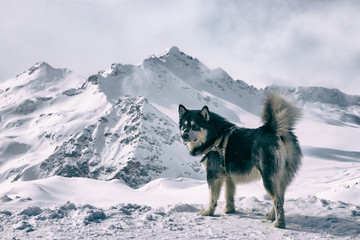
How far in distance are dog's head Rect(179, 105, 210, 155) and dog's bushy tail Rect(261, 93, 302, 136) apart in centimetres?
109

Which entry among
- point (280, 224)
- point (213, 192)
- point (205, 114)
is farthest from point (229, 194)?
point (205, 114)

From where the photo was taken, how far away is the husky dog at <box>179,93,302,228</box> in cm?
→ 566

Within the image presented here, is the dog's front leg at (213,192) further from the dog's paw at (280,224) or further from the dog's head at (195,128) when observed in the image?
the dog's paw at (280,224)

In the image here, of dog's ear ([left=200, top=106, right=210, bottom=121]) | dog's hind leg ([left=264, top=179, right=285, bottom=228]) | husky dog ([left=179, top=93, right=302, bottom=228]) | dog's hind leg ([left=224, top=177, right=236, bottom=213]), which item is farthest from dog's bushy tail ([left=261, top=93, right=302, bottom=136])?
dog's hind leg ([left=224, top=177, right=236, bottom=213])

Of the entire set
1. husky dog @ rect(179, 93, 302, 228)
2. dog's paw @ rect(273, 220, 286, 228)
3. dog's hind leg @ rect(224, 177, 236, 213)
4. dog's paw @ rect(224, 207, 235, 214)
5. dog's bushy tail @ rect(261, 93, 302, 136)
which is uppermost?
dog's bushy tail @ rect(261, 93, 302, 136)

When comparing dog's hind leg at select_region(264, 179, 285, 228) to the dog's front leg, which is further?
the dog's front leg

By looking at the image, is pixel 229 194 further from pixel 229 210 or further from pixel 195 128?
pixel 195 128

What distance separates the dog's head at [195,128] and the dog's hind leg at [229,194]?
3.04 feet

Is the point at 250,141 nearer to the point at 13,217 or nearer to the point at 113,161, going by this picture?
the point at 13,217

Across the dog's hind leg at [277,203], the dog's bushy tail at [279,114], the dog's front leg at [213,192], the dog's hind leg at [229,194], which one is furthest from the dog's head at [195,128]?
the dog's hind leg at [277,203]

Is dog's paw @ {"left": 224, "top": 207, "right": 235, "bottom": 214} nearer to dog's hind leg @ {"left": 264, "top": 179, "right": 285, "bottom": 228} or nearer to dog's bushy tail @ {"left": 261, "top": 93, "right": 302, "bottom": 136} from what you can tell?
dog's hind leg @ {"left": 264, "top": 179, "right": 285, "bottom": 228}

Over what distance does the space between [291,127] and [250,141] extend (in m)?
0.73

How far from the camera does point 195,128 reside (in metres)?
6.52

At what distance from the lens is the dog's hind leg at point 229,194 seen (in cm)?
687
